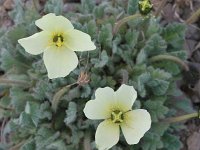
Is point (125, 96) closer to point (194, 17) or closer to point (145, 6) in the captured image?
point (145, 6)

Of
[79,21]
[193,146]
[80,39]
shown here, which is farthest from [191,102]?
[80,39]

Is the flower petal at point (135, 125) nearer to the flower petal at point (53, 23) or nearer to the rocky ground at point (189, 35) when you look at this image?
the flower petal at point (53, 23)

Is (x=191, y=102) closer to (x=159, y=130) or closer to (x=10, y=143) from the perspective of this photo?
(x=159, y=130)

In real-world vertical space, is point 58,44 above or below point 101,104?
above

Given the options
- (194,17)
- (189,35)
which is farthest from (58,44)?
(189,35)

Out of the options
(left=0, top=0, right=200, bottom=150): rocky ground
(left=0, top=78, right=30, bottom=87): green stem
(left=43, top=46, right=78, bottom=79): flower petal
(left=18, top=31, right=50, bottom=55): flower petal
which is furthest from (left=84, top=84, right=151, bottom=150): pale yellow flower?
(left=0, top=0, right=200, bottom=150): rocky ground

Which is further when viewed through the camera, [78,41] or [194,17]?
[194,17]

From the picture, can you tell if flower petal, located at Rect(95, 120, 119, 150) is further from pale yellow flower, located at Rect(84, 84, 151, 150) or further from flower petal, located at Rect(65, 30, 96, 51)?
flower petal, located at Rect(65, 30, 96, 51)
